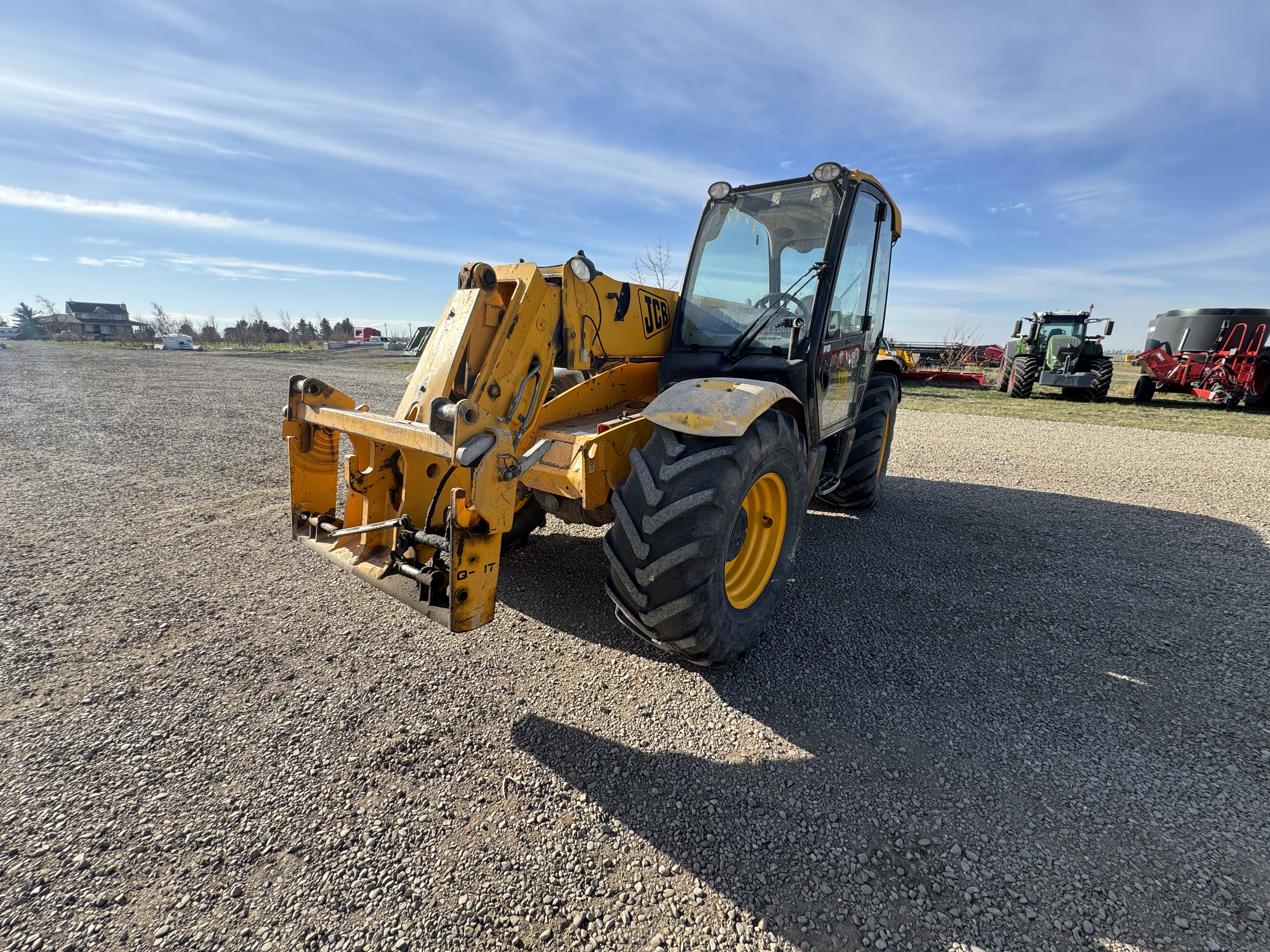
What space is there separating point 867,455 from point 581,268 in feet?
11.6

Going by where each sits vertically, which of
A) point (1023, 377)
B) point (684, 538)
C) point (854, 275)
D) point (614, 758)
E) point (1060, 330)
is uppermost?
point (1060, 330)

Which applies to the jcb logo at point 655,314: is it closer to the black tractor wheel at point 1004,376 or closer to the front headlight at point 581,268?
the front headlight at point 581,268

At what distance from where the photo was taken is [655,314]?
388 centimetres

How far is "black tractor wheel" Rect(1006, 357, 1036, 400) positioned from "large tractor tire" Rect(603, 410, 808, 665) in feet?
60.2

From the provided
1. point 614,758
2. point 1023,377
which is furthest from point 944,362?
point 614,758

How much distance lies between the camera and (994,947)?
171 centimetres

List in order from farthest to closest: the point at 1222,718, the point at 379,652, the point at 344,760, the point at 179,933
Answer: the point at 379,652, the point at 1222,718, the point at 344,760, the point at 179,933

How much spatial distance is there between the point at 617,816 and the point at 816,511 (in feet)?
14.3

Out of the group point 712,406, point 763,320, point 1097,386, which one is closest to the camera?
point 712,406

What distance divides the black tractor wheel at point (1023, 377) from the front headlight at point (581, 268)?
1845cm

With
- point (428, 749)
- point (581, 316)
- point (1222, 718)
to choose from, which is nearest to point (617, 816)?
point (428, 749)

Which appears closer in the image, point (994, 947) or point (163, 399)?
point (994, 947)

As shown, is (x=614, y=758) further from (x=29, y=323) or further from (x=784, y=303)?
(x=29, y=323)

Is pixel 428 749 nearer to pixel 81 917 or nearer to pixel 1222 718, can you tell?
pixel 81 917
